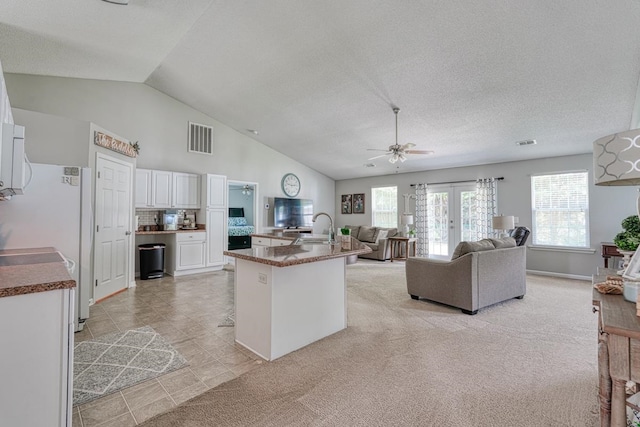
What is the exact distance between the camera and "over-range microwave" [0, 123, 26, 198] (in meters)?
1.76

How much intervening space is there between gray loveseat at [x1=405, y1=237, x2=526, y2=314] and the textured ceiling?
7.00 feet

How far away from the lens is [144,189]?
5.52m

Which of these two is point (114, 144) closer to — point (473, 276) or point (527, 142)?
point (473, 276)

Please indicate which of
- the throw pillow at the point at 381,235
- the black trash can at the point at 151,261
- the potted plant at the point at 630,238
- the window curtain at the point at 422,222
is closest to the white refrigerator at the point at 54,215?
the black trash can at the point at 151,261

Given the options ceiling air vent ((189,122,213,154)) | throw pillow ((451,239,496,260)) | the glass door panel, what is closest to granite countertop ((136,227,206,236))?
ceiling air vent ((189,122,213,154))

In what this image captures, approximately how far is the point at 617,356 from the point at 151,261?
616cm

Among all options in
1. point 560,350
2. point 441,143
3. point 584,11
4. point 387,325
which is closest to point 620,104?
point 584,11

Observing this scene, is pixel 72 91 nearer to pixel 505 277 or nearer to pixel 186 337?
pixel 186 337

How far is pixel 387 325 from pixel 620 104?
437 centimetres

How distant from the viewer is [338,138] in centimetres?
654

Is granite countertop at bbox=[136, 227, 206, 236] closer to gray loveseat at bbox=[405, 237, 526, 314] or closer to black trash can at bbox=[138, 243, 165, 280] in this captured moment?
black trash can at bbox=[138, 243, 165, 280]

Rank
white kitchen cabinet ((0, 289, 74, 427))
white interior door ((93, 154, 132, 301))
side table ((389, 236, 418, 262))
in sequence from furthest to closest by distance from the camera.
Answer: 1. side table ((389, 236, 418, 262))
2. white interior door ((93, 154, 132, 301))
3. white kitchen cabinet ((0, 289, 74, 427))

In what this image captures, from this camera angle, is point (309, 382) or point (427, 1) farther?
point (427, 1)

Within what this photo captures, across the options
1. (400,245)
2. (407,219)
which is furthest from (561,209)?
(400,245)
